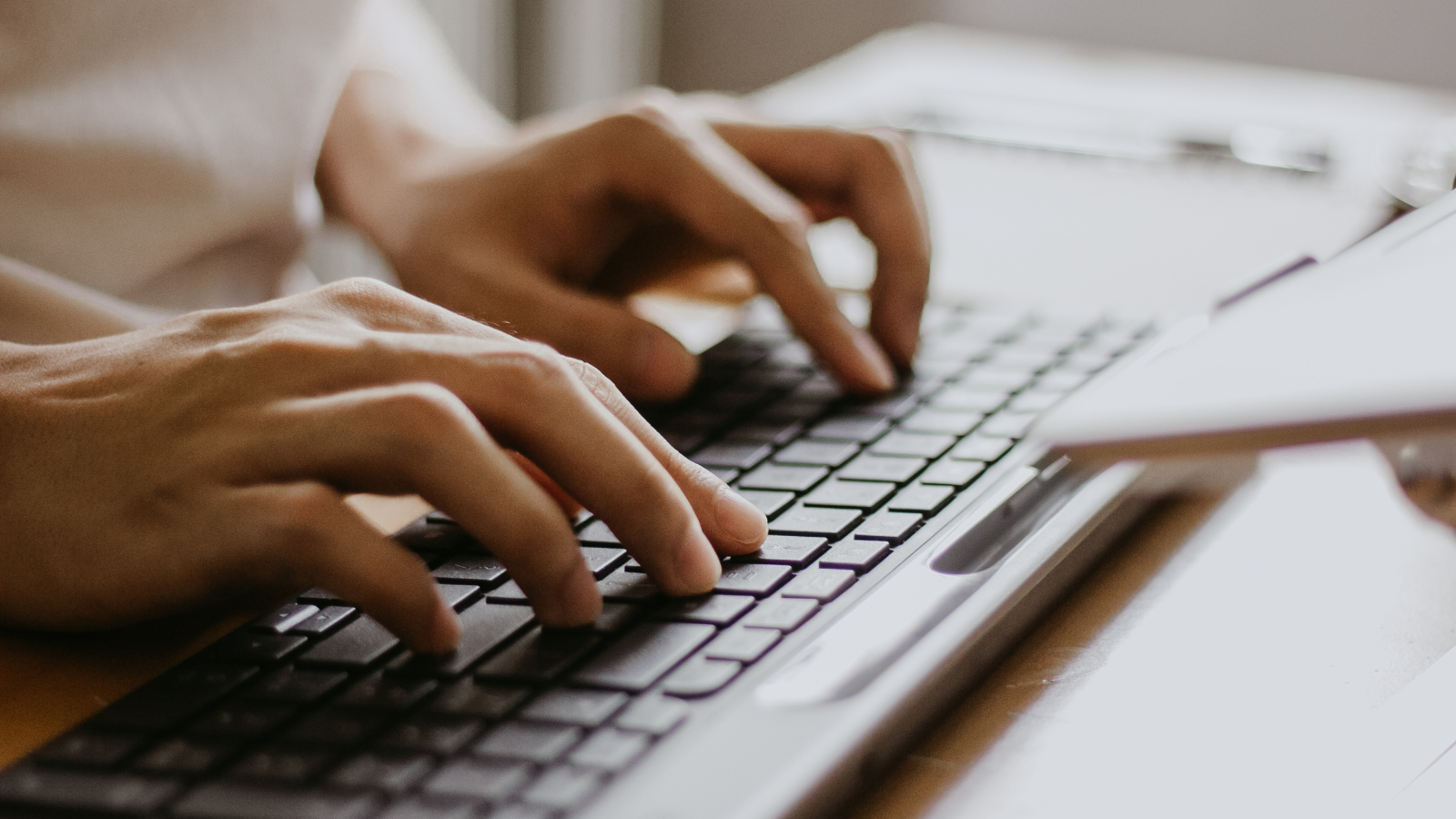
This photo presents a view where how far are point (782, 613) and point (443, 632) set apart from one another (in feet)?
0.31

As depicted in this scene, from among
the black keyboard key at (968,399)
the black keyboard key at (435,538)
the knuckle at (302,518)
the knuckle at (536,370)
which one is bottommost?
the black keyboard key at (968,399)

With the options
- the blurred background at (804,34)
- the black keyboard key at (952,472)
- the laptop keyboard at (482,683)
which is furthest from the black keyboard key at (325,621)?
the blurred background at (804,34)

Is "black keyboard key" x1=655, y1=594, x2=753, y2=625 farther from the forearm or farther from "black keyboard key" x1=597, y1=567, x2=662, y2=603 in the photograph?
the forearm

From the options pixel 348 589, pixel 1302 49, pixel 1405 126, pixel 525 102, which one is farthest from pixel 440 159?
pixel 1302 49

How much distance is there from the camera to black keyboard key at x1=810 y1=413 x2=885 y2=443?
0.53 meters

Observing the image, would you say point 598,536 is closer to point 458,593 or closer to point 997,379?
point 458,593

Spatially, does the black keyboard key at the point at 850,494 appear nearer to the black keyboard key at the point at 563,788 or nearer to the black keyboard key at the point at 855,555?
the black keyboard key at the point at 855,555

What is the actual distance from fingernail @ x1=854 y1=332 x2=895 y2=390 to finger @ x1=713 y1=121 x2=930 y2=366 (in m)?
0.03

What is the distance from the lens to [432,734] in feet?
1.03

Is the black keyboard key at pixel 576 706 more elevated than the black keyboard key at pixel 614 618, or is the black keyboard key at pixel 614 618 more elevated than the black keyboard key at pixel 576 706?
the black keyboard key at pixel 614 618

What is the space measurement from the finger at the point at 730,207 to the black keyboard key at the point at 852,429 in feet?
0.15

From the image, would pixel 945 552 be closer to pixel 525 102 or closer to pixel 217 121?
pixel 217 121

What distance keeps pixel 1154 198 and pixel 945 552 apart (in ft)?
2.07

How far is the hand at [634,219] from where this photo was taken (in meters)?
0.62
